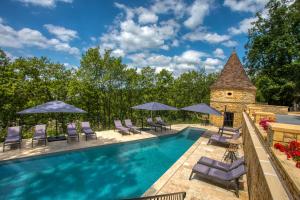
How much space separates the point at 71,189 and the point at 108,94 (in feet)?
42.2

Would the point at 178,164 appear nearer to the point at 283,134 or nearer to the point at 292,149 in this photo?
the point at 283,134

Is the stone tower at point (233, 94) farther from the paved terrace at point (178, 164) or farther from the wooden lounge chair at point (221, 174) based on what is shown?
the wooden lounge chair at point (221, 174)

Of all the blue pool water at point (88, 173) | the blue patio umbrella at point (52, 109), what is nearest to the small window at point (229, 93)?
the blue pool water at point (88, 173)

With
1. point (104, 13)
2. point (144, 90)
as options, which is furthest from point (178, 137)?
point (104, 13)

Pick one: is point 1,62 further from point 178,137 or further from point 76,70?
point 178,137

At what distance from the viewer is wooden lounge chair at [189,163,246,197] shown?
18.3 ft

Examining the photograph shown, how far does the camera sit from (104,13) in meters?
17.1

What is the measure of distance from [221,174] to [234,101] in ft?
47.4

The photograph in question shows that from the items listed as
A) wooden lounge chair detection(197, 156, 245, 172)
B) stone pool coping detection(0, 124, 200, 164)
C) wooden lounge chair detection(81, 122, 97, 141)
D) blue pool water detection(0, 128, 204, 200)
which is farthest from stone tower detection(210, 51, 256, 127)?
wooden lounge chair detection(81, 122, 97, 141)

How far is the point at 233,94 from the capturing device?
18.6 m

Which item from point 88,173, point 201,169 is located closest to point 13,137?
point 88,173

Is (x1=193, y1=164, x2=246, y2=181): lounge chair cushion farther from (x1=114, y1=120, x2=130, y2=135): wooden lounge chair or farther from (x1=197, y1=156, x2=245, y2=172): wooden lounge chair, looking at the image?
(x1=114, y1=120, x2=130, y2=135): wooden lounge chair

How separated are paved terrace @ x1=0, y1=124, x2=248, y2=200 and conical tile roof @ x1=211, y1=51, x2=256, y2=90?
30.9ft

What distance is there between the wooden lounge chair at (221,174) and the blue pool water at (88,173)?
2202mm
